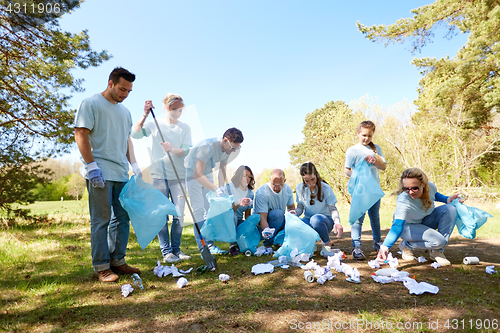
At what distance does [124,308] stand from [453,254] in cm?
322

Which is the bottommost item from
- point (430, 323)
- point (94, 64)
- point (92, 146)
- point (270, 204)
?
point (430, 323)

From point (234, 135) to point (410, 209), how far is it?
1800 millimetres

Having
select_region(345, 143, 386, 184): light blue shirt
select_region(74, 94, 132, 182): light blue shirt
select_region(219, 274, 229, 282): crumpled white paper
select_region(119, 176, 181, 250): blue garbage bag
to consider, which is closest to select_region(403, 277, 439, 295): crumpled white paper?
select_region(345, 143, 386, 184): light blue shirt

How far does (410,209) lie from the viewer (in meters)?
2.66

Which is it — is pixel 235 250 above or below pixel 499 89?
below

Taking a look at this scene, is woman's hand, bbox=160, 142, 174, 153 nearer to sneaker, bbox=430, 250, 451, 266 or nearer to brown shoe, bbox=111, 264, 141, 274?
brown shoe, bbox=111, 264, 141, 274

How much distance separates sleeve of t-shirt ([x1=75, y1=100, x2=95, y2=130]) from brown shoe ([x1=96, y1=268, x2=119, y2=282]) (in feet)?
3.93

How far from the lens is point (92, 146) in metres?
2.36

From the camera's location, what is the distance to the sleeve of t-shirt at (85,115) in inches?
88.8

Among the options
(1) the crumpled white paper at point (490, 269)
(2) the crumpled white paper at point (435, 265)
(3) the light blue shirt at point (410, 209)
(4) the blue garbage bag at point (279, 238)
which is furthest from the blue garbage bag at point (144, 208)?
(1) the crumpled white paper at point (490, 269)

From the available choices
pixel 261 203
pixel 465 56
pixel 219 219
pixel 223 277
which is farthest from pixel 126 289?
pixel 465 56

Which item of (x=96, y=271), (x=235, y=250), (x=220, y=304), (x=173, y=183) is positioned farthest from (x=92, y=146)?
(x=235, y=250)

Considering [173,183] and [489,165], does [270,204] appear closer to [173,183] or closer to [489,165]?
[173,183]

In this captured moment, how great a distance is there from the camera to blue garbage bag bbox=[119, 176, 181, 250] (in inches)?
90.8
